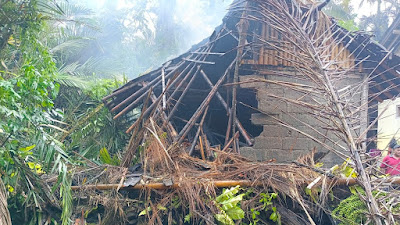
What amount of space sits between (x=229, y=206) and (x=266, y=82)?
6.48ft

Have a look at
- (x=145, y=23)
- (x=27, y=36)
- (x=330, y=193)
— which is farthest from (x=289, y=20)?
(x=145, y=23)

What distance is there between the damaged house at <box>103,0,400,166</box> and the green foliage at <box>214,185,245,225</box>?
1.25 meters

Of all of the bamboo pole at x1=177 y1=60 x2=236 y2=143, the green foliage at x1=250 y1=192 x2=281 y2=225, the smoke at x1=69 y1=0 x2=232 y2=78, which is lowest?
the green foliage at x1=250 y1=192 x2=281 y2=225

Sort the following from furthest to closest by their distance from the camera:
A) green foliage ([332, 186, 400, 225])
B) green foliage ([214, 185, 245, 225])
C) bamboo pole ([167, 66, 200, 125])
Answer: bamboo pole ([167, 66, 200, 125])
green foliage ([214, 185, 245, 225])
green foliage ([332, 186, 400, 225])

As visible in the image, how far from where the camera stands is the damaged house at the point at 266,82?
5.28m

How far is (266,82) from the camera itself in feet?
19.2

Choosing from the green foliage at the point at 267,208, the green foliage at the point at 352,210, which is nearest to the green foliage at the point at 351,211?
the green foliage at the point at 352,210

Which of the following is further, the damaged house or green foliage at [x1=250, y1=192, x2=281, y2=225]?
green foliage at [x1=250, y1=192, x2=281, y2=225]

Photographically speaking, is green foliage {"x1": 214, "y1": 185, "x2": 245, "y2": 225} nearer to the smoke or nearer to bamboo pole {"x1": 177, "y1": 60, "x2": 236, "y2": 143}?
bamboo pole {"x1": 177, "y1": 60, "x2": 236, "y2": 143}

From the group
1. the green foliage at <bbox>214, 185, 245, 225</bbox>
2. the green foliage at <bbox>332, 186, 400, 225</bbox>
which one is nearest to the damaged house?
the green foliage at <bbox>332, 186, 400, 225</bbox>

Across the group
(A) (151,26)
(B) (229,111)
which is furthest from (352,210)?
(A) (151,26)

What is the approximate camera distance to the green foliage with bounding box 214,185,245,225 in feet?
17.0

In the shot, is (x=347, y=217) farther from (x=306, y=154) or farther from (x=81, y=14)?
(x=81, y=14)

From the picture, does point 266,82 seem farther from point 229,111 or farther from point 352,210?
point 352,210
